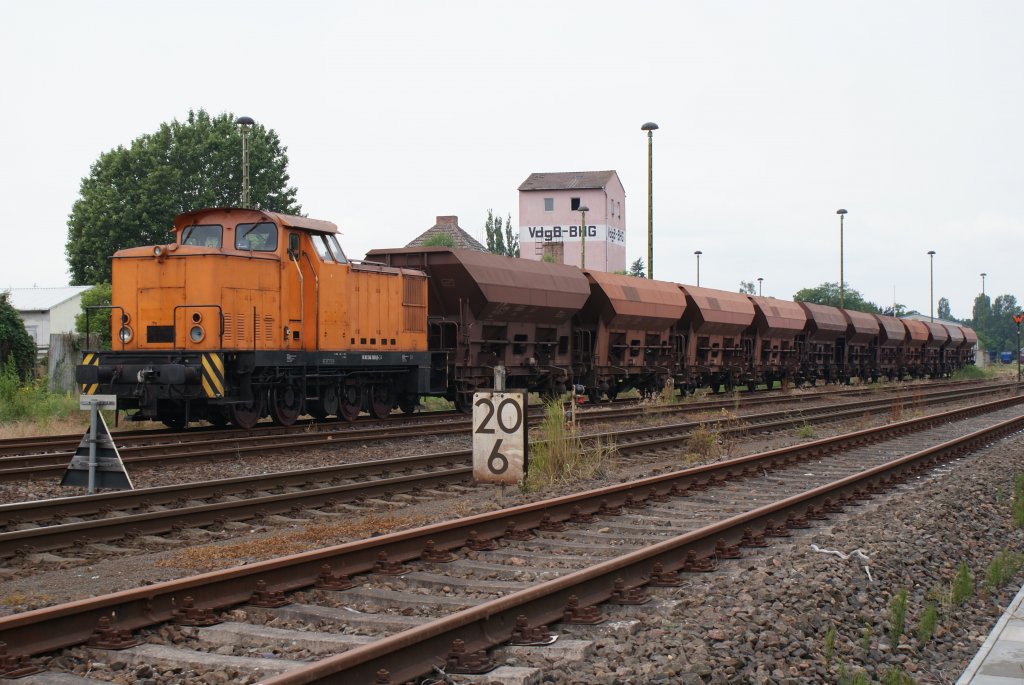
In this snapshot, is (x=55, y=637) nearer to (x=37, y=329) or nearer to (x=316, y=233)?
(x=316, y=233)

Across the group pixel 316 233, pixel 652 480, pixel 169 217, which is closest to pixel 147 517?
pixel 652 480

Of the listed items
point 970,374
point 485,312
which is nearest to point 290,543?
point 485,312

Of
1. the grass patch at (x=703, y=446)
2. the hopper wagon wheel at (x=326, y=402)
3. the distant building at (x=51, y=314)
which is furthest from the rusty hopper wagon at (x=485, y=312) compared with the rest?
the distant building at (x=51, y=314)

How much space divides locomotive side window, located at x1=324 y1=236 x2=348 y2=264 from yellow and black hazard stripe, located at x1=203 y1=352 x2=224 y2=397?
3.25 metres

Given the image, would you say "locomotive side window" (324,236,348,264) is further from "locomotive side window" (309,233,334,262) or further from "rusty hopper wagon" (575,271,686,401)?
"rusty hopper wagon" (575,271,686,401)

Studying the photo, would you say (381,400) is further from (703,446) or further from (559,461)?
(559,461)

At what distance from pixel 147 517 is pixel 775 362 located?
30454 millimetres

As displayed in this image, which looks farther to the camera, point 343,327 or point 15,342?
Result: point 15,342

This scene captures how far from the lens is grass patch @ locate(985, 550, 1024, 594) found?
7.69m

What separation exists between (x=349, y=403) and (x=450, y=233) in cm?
5599

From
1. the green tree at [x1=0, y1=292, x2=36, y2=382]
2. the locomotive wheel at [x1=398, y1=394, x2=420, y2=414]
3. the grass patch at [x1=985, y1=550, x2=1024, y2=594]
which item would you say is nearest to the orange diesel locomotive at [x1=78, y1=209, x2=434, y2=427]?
the locomotive wheel at [x1=398, y1=394, x2=420, y2=414]

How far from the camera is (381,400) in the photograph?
63.5 ft

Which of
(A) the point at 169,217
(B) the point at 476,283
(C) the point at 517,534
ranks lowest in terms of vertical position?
(C) the point at 517,534

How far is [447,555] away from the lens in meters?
7.45
